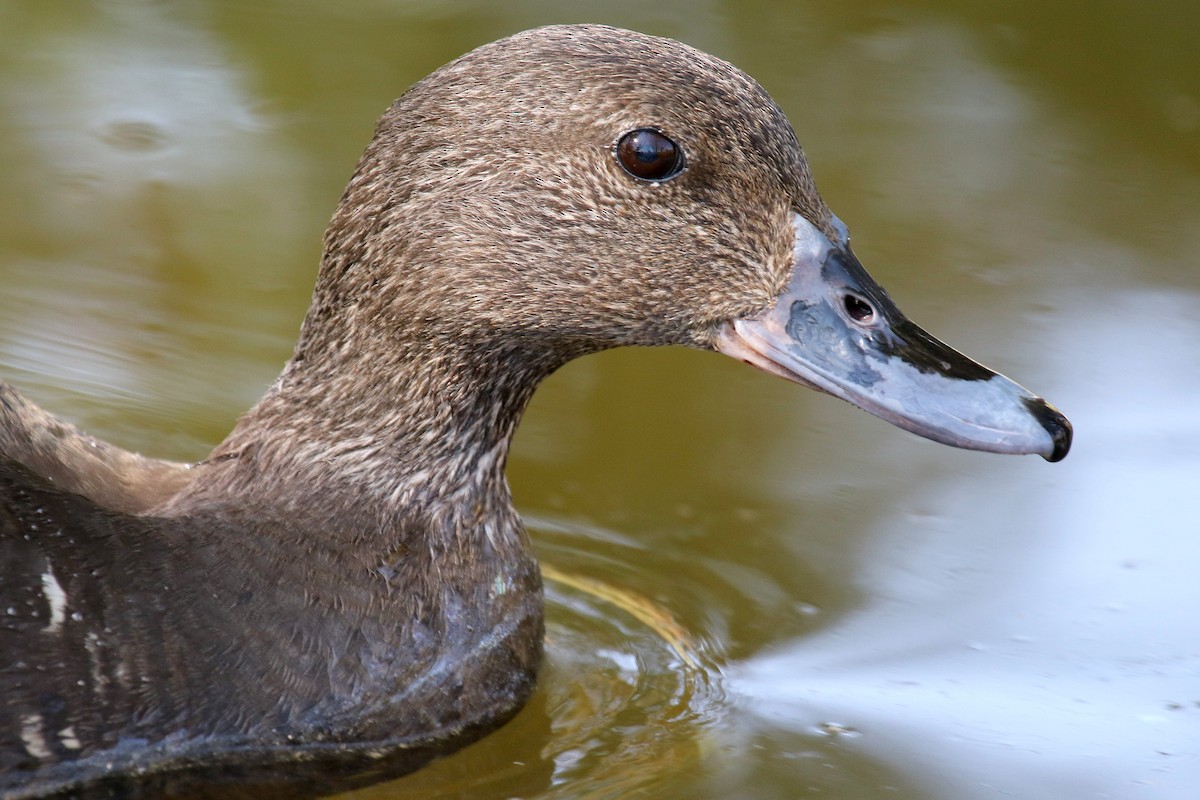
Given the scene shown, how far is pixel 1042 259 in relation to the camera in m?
6.54

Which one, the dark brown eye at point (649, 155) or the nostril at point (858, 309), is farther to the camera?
the nostril at point (858, 309)

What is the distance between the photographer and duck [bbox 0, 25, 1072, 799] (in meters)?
3.90

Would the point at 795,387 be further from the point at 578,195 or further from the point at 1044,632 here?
the point at 578,195

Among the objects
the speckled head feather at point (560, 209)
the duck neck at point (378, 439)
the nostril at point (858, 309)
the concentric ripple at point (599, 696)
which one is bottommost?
the concentric ripple at point (599, 696)

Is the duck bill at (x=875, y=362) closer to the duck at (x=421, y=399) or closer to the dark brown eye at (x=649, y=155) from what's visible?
the duck at (x=421, y=399)

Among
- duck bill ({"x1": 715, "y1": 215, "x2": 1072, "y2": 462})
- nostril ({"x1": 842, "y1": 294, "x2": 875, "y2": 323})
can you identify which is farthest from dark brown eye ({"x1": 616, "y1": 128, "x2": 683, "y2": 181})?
nostril ({"x1": 842, "y1": 294, "x2": 875, "y2": 323})

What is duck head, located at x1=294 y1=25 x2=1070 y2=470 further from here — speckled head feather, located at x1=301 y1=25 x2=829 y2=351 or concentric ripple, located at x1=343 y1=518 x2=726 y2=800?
concentric ripple, located at x1=343 y1=518 x2=726 y2=800

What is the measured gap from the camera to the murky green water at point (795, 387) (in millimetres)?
4383

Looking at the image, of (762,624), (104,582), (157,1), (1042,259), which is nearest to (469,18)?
(157,1)

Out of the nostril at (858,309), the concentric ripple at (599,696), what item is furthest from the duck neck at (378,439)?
the nostril at (858,309)

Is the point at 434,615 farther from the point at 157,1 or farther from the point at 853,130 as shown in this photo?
the point at 157,1

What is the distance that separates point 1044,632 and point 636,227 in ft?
5.47

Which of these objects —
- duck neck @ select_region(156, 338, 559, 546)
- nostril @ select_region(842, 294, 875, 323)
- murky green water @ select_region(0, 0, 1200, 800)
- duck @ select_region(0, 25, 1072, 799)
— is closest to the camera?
duck @ select_region(0, 25, 1072, 799)

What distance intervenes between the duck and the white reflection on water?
0.83m
